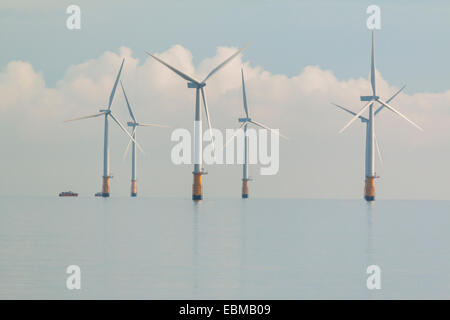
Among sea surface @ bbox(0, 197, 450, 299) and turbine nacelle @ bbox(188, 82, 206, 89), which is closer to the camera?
sea surface @ bbox(0, 197, 450, 299)

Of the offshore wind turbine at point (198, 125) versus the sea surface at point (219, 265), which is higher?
the offshore wind turbine at point (198, 125)

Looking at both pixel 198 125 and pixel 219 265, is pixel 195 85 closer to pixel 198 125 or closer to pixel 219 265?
pixel 198 125

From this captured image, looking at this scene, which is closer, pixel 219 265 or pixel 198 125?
pixel 219 265

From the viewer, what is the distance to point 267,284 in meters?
49.9

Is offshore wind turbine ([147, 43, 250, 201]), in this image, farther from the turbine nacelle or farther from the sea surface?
the sea surface

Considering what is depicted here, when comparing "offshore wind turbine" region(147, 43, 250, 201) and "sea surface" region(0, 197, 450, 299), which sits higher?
"offshore wind turbine" region(147, 43, 250, 201)

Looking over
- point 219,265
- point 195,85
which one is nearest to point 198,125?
point 195,85

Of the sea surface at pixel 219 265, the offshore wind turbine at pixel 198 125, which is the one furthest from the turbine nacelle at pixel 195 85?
the sea surface at pixel 219 265

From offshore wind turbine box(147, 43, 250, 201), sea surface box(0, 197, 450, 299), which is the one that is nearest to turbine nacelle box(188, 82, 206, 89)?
offshore wind turbine box(147, 43, 250, 201)

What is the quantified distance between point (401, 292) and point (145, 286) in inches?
642

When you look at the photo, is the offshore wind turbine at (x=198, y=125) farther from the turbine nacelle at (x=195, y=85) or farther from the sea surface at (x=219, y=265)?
the sea surface at (x=219, y=265)
